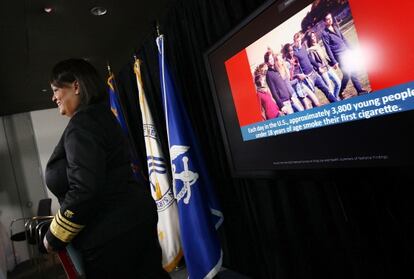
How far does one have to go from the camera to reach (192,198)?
2.13 meters

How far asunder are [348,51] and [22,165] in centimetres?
577

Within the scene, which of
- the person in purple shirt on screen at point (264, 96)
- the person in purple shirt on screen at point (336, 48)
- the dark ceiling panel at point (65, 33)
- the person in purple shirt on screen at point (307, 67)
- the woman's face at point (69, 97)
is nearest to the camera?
the person in purple shirt on screen at point (336, 48)

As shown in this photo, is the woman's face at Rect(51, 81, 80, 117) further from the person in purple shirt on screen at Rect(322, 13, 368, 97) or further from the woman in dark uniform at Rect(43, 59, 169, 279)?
the person in purple shirt on screen at Rect(322, 13, 368, 97)

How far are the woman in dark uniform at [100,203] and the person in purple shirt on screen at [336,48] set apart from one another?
0.94 metres

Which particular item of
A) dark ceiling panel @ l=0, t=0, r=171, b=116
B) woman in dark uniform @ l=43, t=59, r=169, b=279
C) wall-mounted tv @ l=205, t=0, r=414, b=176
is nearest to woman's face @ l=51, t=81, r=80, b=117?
woman in dark uniform @ l=43, t=59, r=169, b=279

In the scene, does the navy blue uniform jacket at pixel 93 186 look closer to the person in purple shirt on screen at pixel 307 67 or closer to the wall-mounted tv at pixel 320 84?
the wall-mounted tv at pixel 320 84

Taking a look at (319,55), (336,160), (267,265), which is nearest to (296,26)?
(319,55)

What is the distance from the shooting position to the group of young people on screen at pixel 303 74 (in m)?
1.17

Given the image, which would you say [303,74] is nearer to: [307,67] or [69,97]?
[307,67]

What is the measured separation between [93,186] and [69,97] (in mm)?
477

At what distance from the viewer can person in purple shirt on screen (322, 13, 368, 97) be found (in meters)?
1.14

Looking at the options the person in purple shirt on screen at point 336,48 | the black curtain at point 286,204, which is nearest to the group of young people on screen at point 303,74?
the person in purple shirt on screen at point 336,48

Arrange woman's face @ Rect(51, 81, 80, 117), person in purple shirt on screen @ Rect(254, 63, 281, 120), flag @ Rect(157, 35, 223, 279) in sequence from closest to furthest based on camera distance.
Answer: woman's face @ Rect(51, 81, 80, 117) → person in purple shirt on screen @ Rect(254, 63, 281, 120) → flag @ Rect(157, 35, 223, 279)

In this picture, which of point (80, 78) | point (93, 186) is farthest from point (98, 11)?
point (93, 186)
